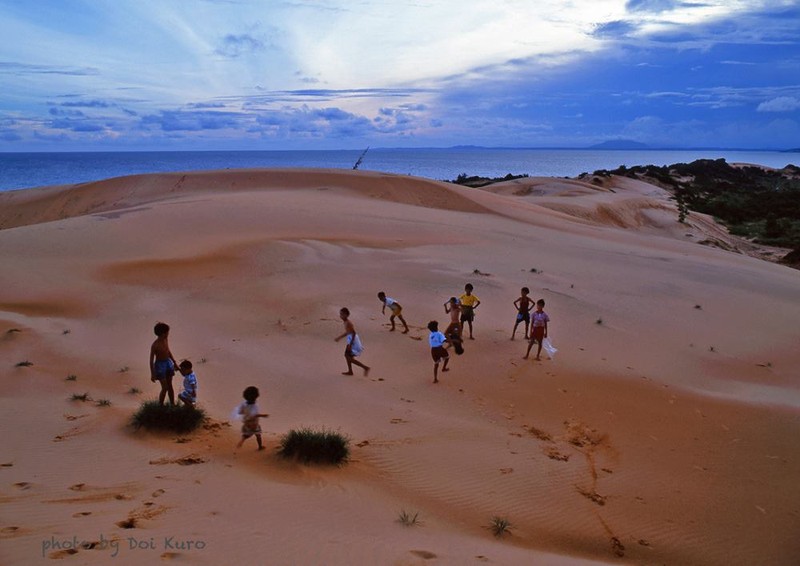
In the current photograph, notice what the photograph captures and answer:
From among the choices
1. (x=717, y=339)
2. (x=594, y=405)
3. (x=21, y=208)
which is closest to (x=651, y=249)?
(x=717, y=339)

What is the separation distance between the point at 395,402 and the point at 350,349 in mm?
1410

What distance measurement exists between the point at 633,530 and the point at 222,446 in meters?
4.74

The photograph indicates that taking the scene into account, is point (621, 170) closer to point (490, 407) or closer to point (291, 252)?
point (291, 252)

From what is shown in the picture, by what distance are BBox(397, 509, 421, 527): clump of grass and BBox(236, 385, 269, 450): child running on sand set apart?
221 centimetres

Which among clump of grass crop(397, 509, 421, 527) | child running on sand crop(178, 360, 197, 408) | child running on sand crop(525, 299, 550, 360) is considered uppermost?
child running on sand crop(525, 299, 550, 360)

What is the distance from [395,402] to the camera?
977 centimetres

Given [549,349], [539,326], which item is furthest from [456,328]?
[549,349]

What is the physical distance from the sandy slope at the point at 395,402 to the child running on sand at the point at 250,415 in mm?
190

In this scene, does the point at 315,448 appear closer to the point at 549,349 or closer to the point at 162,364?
the point at 162,364

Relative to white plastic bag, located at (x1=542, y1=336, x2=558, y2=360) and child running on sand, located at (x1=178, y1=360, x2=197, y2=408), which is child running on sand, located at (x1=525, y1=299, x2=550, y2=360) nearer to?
white plastic bag, located at (x1=542, y1=336, x2=558, y2=360)

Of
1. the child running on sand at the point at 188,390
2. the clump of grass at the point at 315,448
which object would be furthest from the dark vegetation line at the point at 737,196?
the child running on sand at the point at 188,390

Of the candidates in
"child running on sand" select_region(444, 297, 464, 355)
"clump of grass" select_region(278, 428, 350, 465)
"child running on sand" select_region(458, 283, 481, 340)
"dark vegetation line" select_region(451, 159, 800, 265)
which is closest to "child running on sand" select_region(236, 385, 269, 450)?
"clump of grass" select_region(278, 428, 350, 465)

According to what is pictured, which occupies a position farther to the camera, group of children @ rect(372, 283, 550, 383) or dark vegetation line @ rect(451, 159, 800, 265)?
dark vegetation line @ rect(451, 159, 800, 265)

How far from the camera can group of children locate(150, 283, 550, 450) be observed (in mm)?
7641
